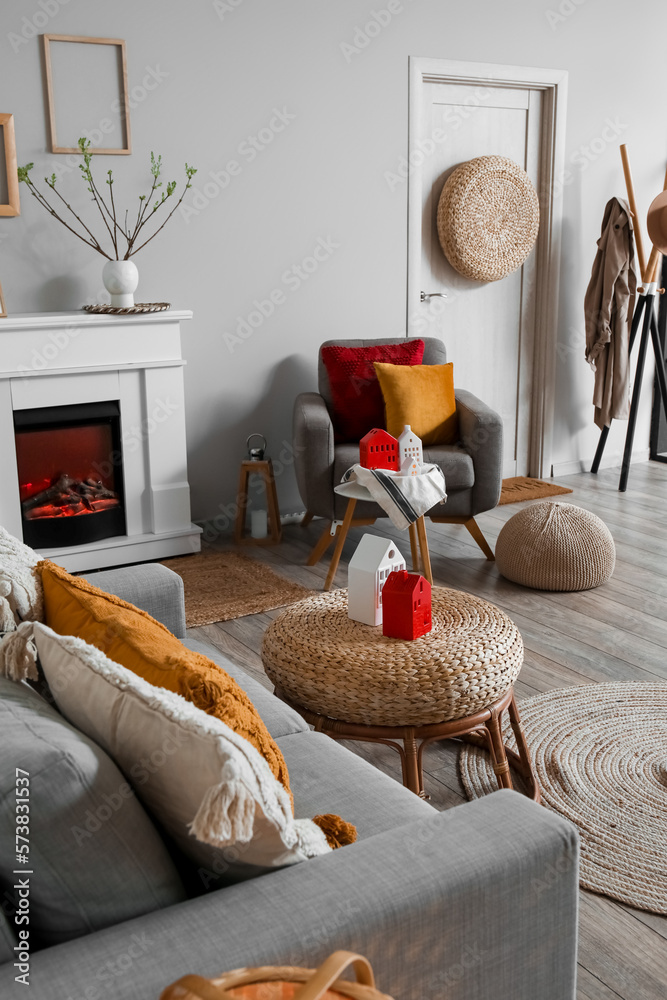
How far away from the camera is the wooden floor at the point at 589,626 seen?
1.74 meters

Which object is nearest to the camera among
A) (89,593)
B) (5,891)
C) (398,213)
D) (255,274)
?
(5,891)

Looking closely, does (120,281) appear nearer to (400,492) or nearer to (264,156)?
(264,156)

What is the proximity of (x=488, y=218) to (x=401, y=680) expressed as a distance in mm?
3545

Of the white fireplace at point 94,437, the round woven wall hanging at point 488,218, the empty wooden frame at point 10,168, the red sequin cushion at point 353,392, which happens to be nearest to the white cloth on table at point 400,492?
the red sequin cushion at point 353,392

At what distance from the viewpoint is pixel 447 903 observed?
1.05 meters

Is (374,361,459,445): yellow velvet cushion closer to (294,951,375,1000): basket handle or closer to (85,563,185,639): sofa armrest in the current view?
(85,563,185,639): sofa armrest

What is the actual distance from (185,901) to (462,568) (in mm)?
2972

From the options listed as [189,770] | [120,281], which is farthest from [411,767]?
[120,281]

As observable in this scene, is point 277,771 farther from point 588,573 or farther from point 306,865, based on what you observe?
point 588,573

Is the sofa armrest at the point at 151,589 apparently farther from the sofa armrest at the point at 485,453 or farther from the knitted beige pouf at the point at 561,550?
the sofa armrest at the point at 485,453

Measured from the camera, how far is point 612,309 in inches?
202

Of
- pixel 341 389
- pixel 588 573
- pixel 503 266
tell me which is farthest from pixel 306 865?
pixel 503 266

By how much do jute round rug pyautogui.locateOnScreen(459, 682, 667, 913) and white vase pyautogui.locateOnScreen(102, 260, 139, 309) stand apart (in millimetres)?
2243

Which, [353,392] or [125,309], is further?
[353,392]
